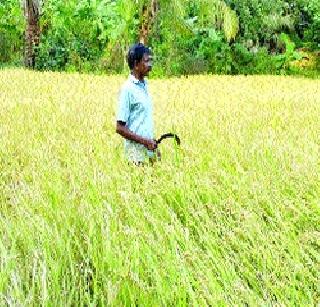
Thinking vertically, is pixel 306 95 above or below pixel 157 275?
below

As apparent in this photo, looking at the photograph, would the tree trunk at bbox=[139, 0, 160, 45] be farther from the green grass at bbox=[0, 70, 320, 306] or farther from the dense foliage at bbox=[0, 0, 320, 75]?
the green grass at bbox=[0, 70, 320, 306]

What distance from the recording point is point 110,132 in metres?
6.94

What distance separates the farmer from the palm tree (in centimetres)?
1388

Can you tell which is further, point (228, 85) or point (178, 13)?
point (178, 13)

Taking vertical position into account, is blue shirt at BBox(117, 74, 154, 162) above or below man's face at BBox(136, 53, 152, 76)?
below

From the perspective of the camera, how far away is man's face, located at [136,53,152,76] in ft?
12.9

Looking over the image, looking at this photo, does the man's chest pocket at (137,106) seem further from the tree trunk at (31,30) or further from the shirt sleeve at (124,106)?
the tree trunk at (31,30)

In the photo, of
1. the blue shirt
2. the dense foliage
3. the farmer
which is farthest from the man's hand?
the dense foliage

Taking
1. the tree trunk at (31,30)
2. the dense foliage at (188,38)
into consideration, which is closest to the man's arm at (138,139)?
the dense foliage at (188,38)

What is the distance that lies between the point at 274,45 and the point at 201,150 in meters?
16.4

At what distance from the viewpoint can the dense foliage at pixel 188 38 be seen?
17.6m

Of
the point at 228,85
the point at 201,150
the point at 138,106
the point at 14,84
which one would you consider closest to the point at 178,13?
the point at 228,85

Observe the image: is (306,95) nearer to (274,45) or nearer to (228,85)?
(228,85)

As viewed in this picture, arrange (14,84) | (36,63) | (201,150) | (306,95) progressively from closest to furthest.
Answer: (201,150), (306,95), (14,84), (36,63)
